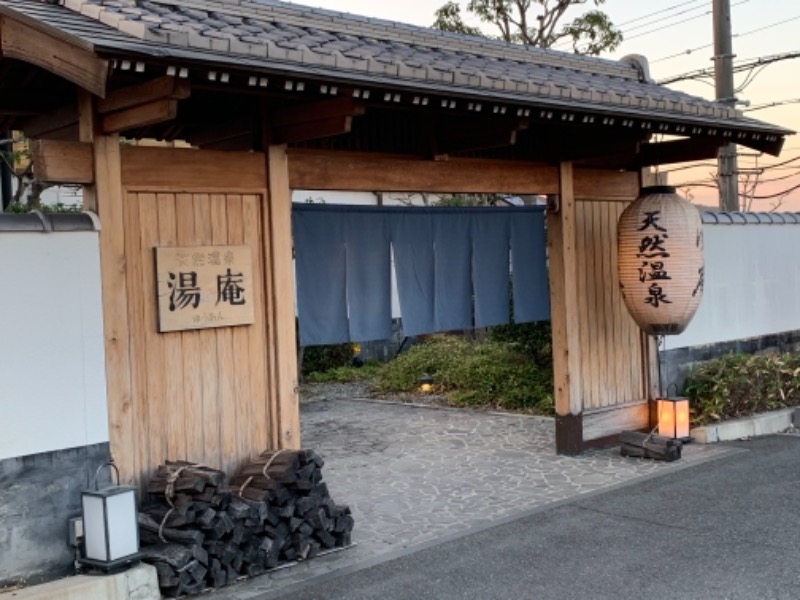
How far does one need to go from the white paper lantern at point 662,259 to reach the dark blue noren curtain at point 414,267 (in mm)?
2465

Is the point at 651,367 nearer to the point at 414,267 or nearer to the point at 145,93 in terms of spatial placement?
the point at 414,267

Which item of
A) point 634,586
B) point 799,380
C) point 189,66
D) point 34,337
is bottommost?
point 634,586

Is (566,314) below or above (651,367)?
above

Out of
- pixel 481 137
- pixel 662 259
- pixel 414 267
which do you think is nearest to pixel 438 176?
pixel 481 137

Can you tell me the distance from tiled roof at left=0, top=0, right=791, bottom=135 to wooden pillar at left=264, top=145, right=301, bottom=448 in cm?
128

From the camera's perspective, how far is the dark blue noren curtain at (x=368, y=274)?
931 centimetres

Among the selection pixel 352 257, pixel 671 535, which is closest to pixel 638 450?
pixel 671 535

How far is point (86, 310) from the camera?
6.61 m

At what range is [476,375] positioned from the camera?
16.0 meters

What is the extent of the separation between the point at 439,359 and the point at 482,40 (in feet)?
29.3

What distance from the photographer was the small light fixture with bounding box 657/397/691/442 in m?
10.8

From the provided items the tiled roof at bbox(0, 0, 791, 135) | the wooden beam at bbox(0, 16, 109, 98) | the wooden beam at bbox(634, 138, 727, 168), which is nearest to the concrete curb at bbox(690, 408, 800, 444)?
the wooden beam at bbox(634, 138, 727, 168)

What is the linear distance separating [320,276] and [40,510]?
3.74m

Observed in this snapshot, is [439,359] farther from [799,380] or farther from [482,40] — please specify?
[482,40]
